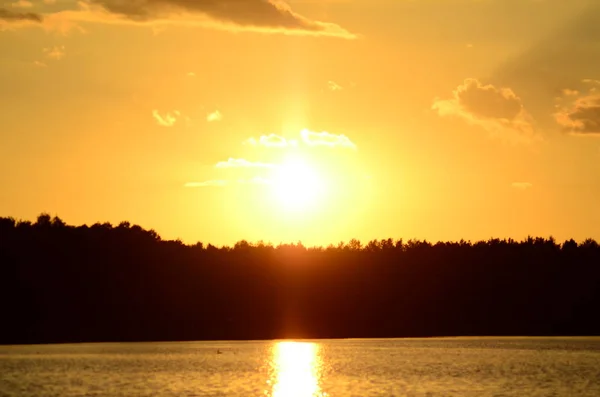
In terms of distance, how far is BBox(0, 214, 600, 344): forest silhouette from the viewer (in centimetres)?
16125

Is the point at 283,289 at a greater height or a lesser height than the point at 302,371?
greater

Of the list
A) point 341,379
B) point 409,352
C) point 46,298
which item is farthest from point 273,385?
point 46,298

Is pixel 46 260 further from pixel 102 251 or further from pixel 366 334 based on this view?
pixel 366 334

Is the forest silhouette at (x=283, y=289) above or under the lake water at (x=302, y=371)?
above

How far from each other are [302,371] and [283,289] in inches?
3526

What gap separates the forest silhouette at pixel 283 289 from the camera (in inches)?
6348

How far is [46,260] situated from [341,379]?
8652cm

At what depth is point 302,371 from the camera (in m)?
94.1

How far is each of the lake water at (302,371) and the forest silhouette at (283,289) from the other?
2903 cm

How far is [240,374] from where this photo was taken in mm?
88250

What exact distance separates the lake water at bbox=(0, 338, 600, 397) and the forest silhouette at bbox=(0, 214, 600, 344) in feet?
95.2

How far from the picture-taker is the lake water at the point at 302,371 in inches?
2867

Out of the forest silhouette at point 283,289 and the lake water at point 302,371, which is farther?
the forest silhouette at point 283,289

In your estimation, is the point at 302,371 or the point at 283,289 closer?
the point at 302,371
